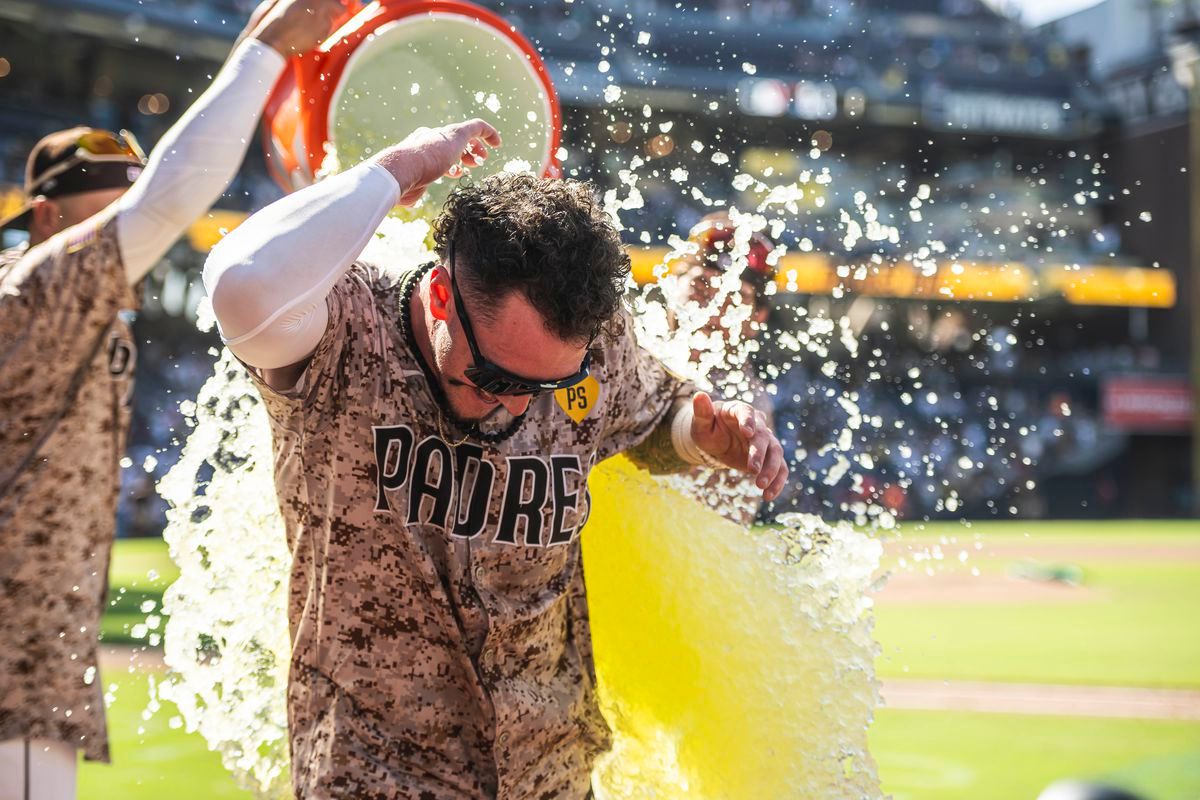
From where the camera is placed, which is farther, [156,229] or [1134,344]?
[1134,344]

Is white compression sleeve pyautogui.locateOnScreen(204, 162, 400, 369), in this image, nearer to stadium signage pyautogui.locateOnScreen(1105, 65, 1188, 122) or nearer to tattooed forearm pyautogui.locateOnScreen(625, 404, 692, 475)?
tattooed forearm pyautogui.locateOnScreen(625, 404, 692, 475)

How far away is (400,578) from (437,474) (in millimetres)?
183

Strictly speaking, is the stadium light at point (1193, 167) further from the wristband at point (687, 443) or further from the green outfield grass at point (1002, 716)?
the wristband at point (687, 443)

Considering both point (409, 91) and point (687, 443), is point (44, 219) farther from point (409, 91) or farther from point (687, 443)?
point (687, 443)

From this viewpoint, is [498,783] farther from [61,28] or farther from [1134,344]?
[1134,344]

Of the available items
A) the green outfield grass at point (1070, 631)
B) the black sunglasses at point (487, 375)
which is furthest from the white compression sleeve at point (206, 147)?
the green outfield grass at point (1070, 631)

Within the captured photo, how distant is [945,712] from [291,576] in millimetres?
6061

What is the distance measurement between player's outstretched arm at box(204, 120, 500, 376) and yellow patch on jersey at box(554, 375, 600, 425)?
0.48 metres

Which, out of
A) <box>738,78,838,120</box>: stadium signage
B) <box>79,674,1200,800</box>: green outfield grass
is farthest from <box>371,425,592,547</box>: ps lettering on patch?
<box>738,78,838,120</box>: stadium signage

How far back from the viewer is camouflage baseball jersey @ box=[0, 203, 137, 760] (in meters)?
2.39

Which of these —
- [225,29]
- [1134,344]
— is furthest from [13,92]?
[1134,344]

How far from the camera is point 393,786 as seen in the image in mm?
1772

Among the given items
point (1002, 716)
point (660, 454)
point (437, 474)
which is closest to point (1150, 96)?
point (1002, 716)

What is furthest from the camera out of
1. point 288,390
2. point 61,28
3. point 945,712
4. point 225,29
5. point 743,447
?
point 225,29
